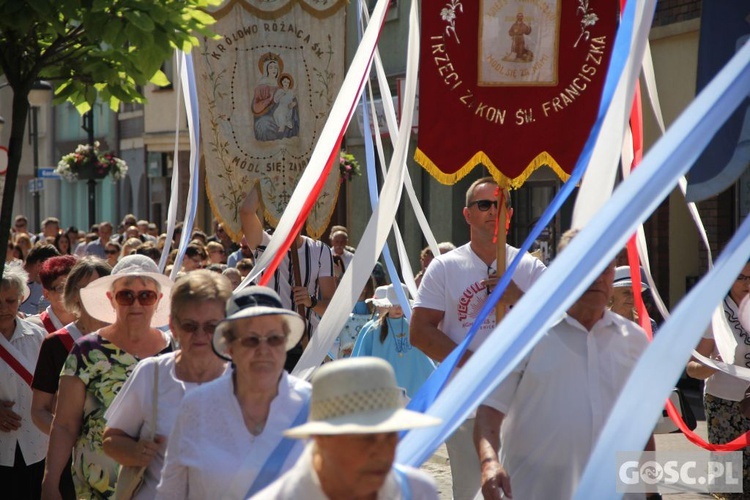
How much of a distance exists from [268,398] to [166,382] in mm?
654

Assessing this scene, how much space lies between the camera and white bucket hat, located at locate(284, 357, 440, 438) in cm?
306

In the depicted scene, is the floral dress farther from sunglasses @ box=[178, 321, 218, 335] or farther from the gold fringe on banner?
the gold fringe on banner

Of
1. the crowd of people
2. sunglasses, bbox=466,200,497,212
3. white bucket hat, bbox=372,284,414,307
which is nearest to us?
the crowd of people

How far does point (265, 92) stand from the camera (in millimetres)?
8625

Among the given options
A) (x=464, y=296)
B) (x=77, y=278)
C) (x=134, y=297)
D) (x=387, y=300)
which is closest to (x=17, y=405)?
(x=77, y=278)

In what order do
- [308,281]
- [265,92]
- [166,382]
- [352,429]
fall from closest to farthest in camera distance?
[352,429] < [166,382] < [265,92] < [308,281]

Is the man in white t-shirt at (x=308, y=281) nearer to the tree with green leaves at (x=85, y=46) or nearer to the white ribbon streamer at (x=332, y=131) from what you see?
the white ribbon streamer at (x=332, y=131)

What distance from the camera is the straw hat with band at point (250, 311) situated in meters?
4.19

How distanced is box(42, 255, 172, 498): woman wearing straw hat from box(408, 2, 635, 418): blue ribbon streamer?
1217mm

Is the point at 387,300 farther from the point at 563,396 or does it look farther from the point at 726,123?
the point at 563,396

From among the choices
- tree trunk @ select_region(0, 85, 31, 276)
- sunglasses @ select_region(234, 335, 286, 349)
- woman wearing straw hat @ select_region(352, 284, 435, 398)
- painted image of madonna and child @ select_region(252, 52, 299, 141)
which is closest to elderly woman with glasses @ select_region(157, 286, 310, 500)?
sunglasses @ select_region(234, 335, 286, 349)

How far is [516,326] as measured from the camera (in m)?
3.74

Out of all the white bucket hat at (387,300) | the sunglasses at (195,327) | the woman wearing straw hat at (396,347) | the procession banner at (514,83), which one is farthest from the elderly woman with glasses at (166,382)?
the white bucket hat at (387,300)

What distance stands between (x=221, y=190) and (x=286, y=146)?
1.73ft
